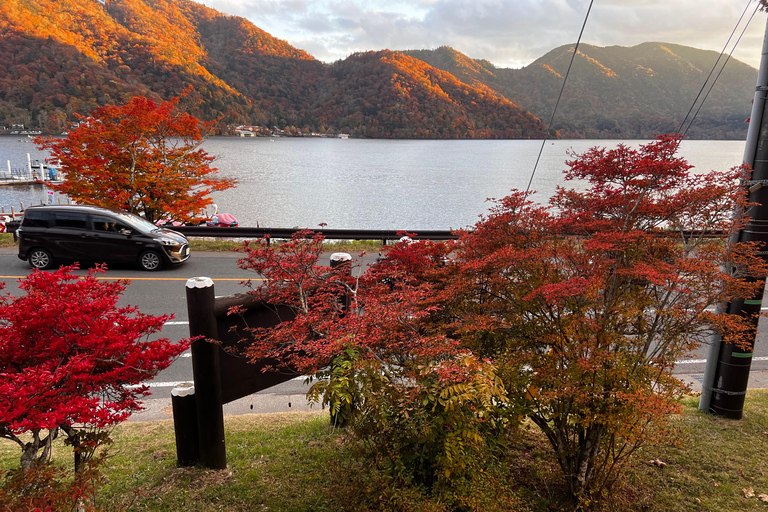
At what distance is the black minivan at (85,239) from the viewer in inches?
486

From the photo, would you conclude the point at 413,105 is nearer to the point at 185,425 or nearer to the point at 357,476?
the point at 185,425

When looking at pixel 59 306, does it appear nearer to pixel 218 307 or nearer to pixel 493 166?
pixel 218 307

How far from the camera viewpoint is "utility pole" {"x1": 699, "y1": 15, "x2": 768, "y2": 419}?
4727 millimetres

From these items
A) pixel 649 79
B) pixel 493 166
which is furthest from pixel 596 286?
pixel 649 79

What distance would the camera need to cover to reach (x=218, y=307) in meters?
3.98

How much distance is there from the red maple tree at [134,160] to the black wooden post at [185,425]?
44.0 ft

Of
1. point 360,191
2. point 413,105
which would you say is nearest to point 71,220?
point 360,191

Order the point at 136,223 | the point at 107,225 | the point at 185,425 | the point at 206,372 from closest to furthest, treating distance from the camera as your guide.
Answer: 1. the point at 206,372
2. the point at 185,425
3. the point at 107,225
4. the point at 136,223

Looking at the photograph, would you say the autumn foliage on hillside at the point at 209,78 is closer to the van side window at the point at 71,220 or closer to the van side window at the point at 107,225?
the van side window at the point at 71,220

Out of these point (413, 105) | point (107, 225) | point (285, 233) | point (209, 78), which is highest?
point (209, 78)

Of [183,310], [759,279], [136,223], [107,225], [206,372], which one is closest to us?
[206,372]

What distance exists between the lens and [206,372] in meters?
3.90

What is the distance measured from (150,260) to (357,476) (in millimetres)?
11414

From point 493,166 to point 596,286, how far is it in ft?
274
